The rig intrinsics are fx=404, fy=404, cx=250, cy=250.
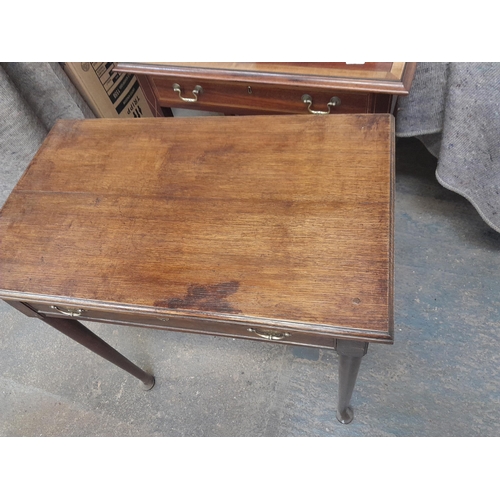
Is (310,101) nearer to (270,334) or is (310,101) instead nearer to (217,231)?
(217,231)

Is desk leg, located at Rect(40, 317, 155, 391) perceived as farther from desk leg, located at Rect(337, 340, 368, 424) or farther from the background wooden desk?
the background wooden desk

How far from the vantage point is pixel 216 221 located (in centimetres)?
71

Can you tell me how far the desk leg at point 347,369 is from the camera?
0.62 meters

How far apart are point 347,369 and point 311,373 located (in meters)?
0.40

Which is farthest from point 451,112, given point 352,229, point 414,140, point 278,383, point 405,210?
point 278,383

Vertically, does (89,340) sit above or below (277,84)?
below

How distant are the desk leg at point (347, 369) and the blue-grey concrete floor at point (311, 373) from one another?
5cm

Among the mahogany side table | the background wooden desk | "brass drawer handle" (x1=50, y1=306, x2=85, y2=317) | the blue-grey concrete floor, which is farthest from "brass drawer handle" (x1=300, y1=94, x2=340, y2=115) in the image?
"brass drawer handle" (x1=50, y1=306, x2=85, y2=317)

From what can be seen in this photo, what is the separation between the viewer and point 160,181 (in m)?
0.79

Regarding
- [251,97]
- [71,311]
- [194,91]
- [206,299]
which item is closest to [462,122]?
[251,97]

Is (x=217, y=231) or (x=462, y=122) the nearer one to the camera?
(x=217, y=231)

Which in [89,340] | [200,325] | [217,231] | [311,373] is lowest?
[311,373]

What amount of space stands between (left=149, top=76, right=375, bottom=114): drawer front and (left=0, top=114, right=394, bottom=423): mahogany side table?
0.63 ft

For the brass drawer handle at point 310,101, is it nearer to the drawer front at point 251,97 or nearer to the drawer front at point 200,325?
the drawer front at point 251,97
